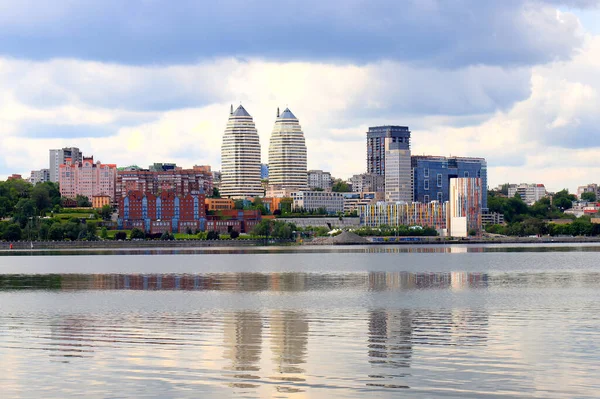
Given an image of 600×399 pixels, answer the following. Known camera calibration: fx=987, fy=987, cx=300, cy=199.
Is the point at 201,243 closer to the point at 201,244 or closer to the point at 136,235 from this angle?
the point at 201,244

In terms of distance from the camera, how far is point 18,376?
2067 centimetres

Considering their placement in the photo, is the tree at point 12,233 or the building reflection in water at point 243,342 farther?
the tree at point 12,233

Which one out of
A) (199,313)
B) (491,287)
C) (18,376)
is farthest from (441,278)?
(18,376)

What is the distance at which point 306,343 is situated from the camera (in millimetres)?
25000

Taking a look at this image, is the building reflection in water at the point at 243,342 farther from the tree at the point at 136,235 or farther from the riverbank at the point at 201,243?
the tree at the point at 136,235

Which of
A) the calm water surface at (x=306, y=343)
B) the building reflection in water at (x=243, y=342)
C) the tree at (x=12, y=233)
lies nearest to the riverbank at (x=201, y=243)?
the tree at (x=12, y=233)

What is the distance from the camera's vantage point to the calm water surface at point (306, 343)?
19.2 meters

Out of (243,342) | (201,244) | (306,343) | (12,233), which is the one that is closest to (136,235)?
(201,244)

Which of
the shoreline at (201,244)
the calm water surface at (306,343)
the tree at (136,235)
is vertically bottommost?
the shoreline at (201,244)

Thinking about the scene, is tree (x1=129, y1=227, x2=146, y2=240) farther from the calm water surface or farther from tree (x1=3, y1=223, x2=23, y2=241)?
the calm water surface

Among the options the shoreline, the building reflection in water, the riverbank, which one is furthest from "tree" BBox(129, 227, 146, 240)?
the building reflection in water

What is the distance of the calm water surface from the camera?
19188 mm

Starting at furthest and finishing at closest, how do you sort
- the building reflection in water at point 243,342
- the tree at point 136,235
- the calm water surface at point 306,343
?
the tree at point 136,235, the building reflection in water at point 243,342, the calm water surface at point 306,343

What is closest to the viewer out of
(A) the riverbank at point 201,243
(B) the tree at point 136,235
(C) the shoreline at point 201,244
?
(C) the shoreline at point 201,244
